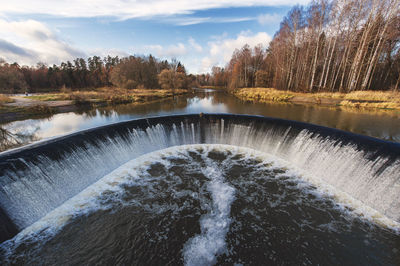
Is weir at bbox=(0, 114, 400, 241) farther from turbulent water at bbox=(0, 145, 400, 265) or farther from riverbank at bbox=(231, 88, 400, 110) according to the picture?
riverbank at bbox=(231, 88, 400, 110)

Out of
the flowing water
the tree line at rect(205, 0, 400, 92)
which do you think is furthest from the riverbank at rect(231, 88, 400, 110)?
the flowing water

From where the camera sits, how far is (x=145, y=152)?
29.9 ft

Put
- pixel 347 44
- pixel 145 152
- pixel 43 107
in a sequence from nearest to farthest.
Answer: pixel 145 152
pixel 43 107
pixel 347 44

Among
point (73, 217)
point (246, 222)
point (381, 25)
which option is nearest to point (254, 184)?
point (246, 222)

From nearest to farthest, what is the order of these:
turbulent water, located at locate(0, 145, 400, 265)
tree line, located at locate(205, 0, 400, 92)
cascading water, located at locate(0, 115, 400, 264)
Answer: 1. turbulent water, located at locate(0, 145, 400, 265)
2. cascading water, located at locate(0, 115, 400, 264)
3. tree line, located at locate(205, 0, 400, 92)

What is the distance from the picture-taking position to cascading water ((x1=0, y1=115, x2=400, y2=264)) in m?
4.41

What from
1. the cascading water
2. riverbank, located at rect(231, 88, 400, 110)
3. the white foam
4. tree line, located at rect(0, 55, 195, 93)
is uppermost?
tree line, located at rect(0, 55, 195, 93)

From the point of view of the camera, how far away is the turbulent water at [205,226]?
12.2 ft

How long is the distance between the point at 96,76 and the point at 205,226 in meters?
86.1

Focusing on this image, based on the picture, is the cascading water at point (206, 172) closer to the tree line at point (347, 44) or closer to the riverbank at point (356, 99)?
the riverbank at point (356, 99)

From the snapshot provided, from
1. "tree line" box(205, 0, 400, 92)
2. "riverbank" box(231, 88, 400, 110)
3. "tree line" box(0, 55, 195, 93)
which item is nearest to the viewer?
"riverbank" box(231, 88, 400, 110)

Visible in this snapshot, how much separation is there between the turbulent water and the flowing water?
0.03 meters

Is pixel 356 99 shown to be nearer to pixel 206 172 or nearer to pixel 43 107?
pixel 206 172

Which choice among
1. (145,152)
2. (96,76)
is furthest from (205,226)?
(96,76)
